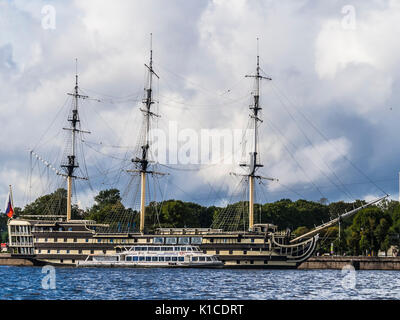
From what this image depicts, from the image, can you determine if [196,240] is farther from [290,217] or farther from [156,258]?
[290,217]

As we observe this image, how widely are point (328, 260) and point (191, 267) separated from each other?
28.0 meters

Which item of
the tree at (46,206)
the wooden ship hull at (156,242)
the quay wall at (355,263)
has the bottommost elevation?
the quay wall at (355,263)

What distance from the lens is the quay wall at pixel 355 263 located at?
113 meters

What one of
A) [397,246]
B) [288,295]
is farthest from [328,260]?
[288,295]

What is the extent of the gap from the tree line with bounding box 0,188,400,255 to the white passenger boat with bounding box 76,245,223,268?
216 inches

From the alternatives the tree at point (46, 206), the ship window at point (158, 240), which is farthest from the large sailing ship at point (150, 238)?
the tree at point (46, 206)

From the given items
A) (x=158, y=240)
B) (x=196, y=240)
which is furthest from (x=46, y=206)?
(x=196, y=240)

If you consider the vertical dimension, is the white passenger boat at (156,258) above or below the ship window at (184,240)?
below

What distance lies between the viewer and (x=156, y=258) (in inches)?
4092

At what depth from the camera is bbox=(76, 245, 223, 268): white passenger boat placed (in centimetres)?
10156

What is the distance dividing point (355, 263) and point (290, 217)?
70167 mm

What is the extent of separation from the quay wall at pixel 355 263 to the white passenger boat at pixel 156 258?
67.1 feet

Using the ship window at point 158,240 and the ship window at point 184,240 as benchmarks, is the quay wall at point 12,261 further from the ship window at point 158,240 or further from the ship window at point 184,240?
the ship window at point 184,240

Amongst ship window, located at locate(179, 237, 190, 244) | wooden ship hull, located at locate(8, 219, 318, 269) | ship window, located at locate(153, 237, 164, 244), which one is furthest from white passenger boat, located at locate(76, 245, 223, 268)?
wooden ship hull, located at locate(8, 219, 318, 269)
